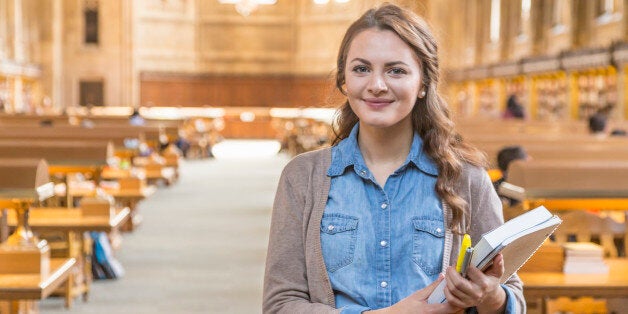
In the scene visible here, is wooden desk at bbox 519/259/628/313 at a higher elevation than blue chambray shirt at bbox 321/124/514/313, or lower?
lower

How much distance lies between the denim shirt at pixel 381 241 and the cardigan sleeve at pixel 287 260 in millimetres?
65

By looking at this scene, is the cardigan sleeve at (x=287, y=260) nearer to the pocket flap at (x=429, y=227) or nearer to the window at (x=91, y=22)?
the pocket flap at (x=429, y=227)

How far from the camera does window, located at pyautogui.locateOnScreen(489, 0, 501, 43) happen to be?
92.8 feet

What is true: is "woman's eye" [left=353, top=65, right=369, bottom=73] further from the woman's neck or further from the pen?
the pen

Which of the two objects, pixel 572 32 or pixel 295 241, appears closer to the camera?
pixel 295 241

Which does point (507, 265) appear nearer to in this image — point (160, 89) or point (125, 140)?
point (125, 140)

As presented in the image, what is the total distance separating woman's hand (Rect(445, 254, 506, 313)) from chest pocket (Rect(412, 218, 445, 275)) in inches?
5.9

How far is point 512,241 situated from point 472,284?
0.38 ft

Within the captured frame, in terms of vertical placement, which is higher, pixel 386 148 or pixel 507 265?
pixel 386 148

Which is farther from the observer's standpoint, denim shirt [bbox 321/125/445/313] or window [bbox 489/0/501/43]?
window [bbox 489/0/501/43]

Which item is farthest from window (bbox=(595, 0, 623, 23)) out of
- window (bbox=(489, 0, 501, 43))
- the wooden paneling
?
the wooden paneling

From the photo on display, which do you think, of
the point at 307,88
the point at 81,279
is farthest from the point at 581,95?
the point at 307,88

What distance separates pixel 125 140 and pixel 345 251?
920 centimetres

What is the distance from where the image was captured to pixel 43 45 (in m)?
32.1
